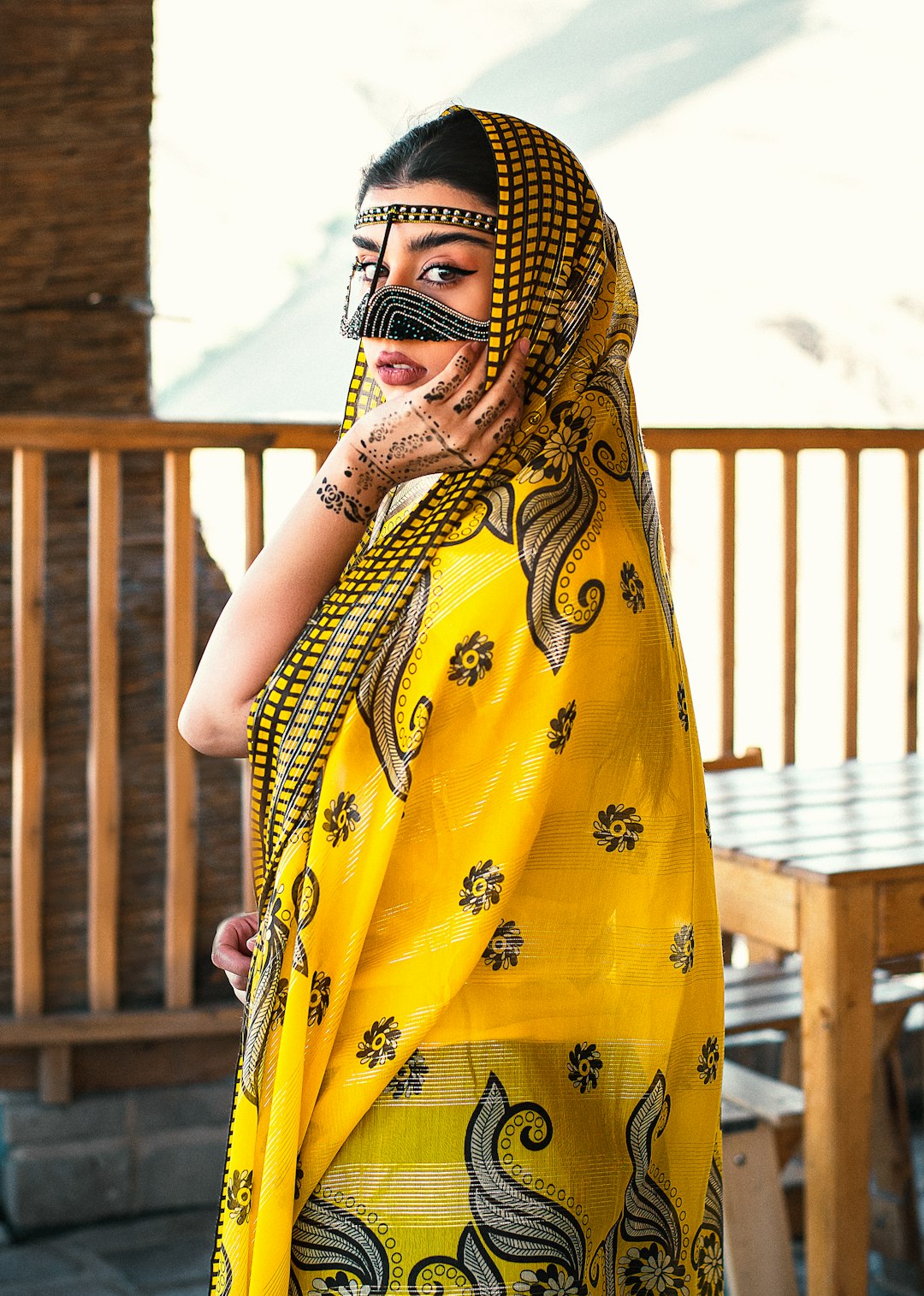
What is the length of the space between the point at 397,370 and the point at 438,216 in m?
0.13

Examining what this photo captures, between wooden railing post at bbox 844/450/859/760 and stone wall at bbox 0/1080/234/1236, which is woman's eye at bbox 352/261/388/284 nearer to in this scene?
stone wall at bbox 0/1080/234/1236

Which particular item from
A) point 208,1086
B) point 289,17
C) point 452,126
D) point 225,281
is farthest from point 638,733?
point 225,281

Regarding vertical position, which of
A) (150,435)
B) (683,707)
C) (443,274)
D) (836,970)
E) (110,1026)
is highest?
(150,435)

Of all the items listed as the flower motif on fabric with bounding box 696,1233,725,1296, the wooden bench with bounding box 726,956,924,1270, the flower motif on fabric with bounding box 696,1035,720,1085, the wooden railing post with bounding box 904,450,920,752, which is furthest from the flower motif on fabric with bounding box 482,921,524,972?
the wooden railing post with bounding box 904,450,920,752

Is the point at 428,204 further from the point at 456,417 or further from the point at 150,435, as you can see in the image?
the point at 150,435

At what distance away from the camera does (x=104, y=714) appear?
3004mm

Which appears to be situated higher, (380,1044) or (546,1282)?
(380,1044)

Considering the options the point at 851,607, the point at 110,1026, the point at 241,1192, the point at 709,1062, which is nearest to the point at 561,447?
the point at 709,1062

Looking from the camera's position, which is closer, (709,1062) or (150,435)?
(709,1062)

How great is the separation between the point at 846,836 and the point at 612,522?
1.26 metres

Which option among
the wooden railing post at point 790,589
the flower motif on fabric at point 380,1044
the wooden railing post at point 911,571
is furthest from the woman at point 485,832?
the wooden railing post at point 911,571

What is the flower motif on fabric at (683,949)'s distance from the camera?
113 centimetres

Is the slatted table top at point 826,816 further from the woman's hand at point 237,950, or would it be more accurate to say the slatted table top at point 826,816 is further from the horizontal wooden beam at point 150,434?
the horizontal wooden beam at point 150,434

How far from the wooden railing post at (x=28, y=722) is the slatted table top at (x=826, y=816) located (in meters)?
1.47
